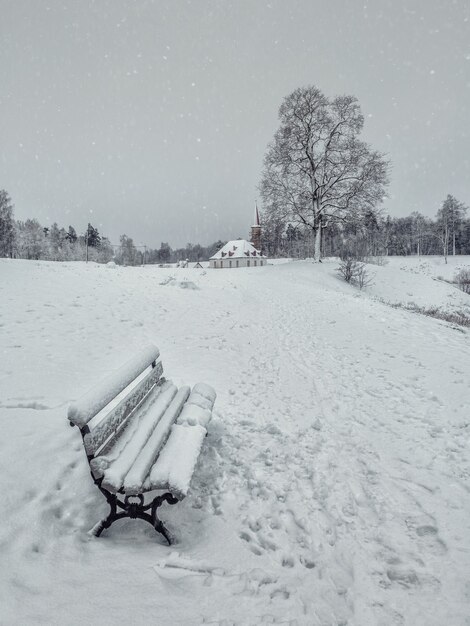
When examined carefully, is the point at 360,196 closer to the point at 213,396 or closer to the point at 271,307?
the point at 271,307

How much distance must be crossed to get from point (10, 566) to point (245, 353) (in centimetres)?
597

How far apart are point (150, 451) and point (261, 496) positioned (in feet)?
4.12

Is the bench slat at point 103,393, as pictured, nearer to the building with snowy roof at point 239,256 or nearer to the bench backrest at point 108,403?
the bench backrest at point 108,403

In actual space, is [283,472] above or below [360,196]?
below

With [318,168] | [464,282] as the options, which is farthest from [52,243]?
[464,282]

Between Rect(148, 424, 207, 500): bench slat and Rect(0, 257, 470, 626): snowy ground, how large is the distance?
54cm

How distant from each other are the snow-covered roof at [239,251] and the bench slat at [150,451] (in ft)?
199

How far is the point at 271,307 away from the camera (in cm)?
1340

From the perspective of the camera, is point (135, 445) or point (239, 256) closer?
point (135, 445)

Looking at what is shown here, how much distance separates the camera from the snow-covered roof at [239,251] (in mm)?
63719

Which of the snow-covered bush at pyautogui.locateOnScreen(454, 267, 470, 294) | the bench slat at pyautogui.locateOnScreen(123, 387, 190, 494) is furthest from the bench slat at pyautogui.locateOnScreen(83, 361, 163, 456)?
the snow-covered bush at pyautogui.locateOnScreen(454, 267, 470, 294)

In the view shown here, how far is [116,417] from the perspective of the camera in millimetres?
3020

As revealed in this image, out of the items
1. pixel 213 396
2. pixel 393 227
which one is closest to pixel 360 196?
pixel 213 396

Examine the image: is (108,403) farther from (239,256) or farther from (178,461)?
(239,256)
